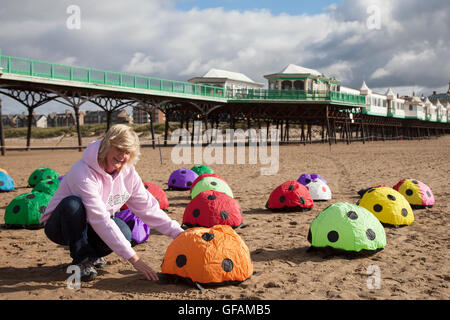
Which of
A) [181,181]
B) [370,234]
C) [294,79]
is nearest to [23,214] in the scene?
[181,181]

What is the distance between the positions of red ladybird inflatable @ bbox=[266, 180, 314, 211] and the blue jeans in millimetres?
4749

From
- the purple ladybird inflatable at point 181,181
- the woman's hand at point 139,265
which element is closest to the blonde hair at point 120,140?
the woman's hand at point 139,265

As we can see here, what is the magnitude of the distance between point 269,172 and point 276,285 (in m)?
12.3

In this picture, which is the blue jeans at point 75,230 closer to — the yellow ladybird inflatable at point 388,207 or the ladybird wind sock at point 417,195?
the yellow ladybird inflatable at point 388,207

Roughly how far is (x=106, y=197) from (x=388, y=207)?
514cm

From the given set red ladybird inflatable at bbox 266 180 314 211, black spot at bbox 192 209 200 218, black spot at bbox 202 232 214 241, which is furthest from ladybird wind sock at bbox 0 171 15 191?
black spot at bbox 202 232 214 241

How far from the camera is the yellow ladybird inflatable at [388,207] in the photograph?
7.15m

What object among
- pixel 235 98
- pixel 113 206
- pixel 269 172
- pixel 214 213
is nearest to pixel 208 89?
pixel 235 98

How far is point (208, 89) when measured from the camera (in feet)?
127

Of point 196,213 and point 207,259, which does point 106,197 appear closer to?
point 207,259

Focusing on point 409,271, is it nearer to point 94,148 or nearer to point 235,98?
point 94,148

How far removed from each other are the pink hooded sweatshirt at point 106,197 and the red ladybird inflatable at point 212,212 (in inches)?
89.6

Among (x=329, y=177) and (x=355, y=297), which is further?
(x=329, y=177)

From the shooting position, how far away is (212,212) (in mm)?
6859
